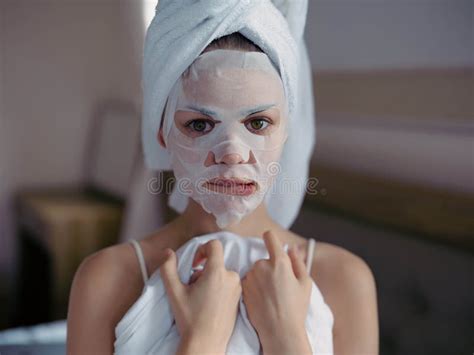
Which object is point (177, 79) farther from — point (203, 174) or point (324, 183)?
point (324, 183)

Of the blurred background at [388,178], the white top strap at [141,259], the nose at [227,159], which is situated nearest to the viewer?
the nose at [227,159]

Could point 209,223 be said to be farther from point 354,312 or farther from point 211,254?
point 354,312

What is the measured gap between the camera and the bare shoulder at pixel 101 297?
793 millimetres

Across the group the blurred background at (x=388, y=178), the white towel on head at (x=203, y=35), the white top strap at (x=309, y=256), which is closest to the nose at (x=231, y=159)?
the white towel on head at (x=203, y=35)

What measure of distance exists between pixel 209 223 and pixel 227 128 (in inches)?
6.8

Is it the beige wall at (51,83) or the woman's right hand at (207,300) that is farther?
the beige wall at (51,83)

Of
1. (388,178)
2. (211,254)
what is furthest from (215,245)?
(388,178)

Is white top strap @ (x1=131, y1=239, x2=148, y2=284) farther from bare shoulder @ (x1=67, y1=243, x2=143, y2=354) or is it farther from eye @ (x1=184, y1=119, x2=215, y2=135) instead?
eye @ (x1=184, y1=119, x2=215, y2=135)

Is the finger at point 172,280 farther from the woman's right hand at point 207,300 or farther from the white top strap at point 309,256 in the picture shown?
the white top strap at point 309,256

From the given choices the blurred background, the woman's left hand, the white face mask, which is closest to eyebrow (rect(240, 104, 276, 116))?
the white face mask

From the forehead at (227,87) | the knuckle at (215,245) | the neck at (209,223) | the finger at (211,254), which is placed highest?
the forehead at (227,87)

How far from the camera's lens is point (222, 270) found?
2.60 ft

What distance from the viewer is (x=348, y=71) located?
1.73 m

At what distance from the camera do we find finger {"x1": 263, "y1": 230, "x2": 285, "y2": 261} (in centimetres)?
81
